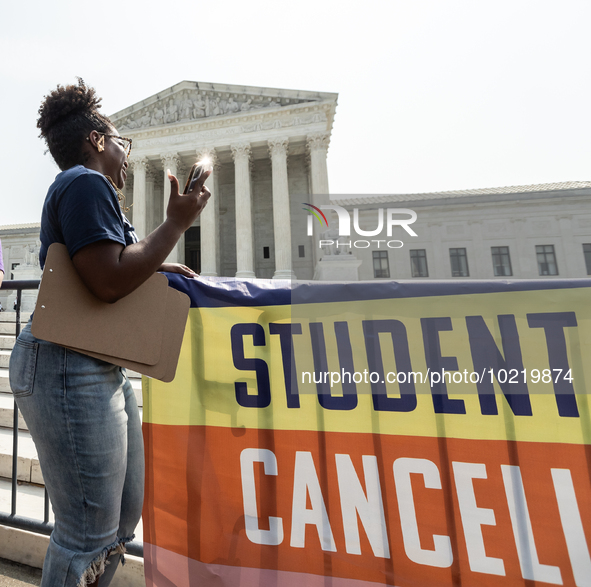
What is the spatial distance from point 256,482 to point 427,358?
1032 mm

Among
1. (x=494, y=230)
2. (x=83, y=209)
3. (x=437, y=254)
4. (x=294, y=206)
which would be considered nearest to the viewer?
(x=83, y=209)

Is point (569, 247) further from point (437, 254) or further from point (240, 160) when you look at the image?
point (240, 160)

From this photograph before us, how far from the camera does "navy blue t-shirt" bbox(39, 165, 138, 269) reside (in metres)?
1.06

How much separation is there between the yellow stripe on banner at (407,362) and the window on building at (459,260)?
30.9 metres

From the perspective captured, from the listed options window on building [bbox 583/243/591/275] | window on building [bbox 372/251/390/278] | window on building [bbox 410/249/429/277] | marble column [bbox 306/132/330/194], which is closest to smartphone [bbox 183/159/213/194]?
marble column [bbox 306/132/330/194]

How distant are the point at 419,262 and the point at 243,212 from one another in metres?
15.5

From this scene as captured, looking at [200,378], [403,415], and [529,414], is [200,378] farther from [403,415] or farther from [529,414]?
[529,414]

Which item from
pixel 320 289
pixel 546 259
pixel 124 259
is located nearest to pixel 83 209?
pixel 124 259

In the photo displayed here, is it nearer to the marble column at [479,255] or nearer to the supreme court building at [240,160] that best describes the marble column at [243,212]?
the supreme court building at [240,160]

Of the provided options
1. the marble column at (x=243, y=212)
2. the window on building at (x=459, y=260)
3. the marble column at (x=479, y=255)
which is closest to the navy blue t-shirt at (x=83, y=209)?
the marble column at (x=243, y=212)

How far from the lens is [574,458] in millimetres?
1454

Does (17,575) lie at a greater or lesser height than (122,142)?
lesser

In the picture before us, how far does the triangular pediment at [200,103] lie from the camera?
2564 centimetres

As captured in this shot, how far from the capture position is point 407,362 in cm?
168
